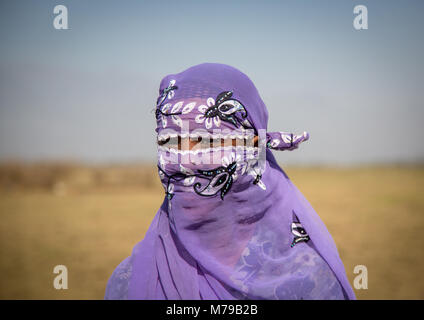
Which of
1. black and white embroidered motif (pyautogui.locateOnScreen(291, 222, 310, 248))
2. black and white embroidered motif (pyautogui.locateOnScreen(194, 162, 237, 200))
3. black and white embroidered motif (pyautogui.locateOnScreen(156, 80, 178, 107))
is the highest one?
black and white embroidered motif (pyautogui.locateOnScreen(156, 80, 178, 107))

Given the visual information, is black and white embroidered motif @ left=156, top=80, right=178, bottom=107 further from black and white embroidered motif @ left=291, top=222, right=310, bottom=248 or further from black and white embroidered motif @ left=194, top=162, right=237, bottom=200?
black and white embroidered motif @ left=291, top=222, right=310, bottom=248

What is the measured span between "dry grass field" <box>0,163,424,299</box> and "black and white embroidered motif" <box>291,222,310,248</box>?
5.50m

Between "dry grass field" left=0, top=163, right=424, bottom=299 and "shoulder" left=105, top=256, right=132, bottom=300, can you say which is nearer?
"shoulder" left=105, top=256, right=132, bottom=300

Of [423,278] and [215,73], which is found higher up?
[215,73]

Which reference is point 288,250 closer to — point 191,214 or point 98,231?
point 191,214

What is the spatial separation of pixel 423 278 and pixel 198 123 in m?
7.83

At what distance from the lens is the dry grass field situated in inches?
283

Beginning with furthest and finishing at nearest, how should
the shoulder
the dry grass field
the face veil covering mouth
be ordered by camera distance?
the dry grass field
the shoulder
the face veil covering mouth

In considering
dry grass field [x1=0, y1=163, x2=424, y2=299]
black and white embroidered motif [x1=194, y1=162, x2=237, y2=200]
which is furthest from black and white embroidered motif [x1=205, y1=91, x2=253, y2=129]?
dry grass field [x1=0, y1=163, x2=424, y2=299]

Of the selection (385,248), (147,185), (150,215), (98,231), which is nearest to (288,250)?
(385,248)

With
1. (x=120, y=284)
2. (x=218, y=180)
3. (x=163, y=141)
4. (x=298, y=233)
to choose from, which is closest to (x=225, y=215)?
(x=218, y=180)

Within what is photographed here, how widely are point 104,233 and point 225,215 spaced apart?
1074cm

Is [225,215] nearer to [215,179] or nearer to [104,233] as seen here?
[215,179]

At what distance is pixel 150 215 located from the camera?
14.1m
